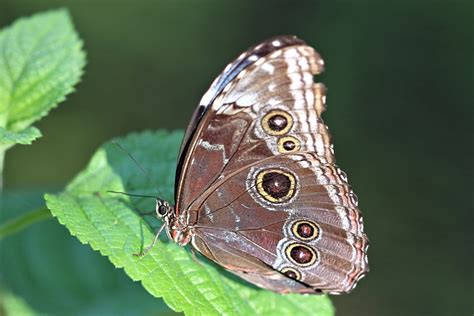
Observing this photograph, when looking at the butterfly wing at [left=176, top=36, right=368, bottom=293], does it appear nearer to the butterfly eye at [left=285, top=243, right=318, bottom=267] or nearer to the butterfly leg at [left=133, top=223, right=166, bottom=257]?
the butterfly eye at [left=285, top=243, right=318, bottom=267]

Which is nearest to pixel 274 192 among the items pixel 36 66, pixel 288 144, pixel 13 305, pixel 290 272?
pixel 288 144

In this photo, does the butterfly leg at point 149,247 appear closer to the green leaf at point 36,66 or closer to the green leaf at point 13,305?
the green leaf at point 36,66

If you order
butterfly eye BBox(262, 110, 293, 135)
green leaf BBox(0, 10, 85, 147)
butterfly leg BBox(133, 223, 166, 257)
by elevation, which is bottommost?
butterfly leg BBox(133, 223, 166, 257)

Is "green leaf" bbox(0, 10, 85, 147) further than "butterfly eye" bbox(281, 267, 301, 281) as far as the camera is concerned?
Yes

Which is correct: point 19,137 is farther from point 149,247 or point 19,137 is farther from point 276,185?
point 276,185

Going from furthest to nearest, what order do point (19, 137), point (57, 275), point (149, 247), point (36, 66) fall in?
1. point (57, 275)
2. point (36, 66)
3. point (149, 247)
4. point (19, 137)

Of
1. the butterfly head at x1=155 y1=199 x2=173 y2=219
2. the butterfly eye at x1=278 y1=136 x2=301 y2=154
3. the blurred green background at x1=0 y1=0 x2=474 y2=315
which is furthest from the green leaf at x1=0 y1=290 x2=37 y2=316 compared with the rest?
the blurred green background at x1=0 y1=0 x2=474 y2=315

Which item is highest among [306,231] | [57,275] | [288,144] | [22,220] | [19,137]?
[19,137]
